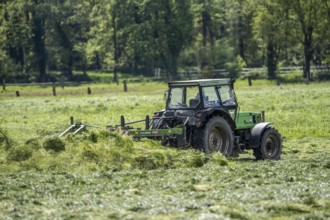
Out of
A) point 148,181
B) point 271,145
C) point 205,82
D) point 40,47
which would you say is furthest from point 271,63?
point 148,181

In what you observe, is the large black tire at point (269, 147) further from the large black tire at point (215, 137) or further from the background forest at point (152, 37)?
the background forest at point (152, 37)

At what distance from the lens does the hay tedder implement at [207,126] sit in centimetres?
1931

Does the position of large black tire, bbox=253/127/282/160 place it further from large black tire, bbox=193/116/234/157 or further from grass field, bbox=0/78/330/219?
large black tire, bbox=193/116/234/157

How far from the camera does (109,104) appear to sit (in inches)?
1671

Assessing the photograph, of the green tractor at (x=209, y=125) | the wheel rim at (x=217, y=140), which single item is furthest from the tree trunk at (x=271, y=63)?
the wheel rim at (x=217, y=140)

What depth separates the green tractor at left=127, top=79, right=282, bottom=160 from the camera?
1930 centimetres

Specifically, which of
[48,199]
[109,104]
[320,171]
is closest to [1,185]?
[48,199]

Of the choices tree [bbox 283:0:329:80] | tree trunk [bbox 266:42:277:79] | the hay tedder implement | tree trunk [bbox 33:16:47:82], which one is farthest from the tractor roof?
tree trunk [bbox 33:16:47:82]

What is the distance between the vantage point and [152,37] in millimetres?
76875

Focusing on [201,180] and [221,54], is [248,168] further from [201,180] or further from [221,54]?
[221,54]

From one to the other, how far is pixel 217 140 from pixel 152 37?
189 ft

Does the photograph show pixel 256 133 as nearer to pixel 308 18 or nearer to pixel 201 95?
pixel 201 95

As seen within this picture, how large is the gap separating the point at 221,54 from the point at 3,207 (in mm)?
68556

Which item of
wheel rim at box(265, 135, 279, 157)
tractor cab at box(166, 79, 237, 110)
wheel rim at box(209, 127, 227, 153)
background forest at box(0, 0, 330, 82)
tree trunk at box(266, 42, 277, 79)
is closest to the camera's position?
wheel rim at box(209, 127, 227, 153)
